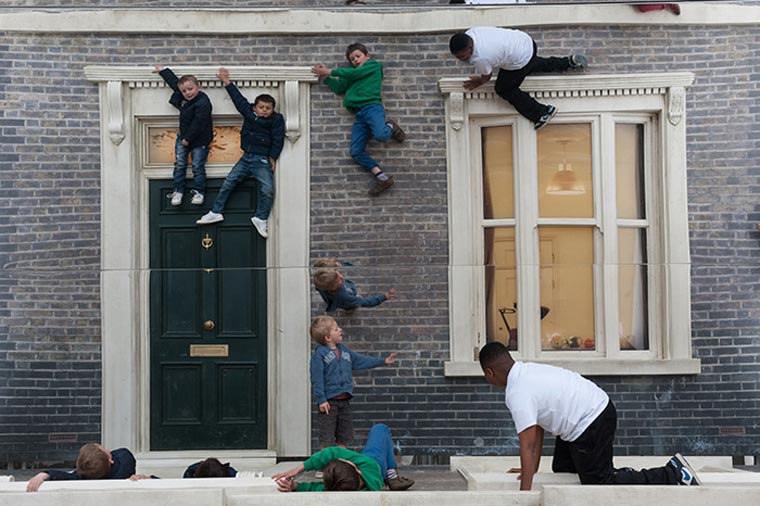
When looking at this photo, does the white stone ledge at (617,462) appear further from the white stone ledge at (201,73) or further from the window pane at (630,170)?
the white stone ledge at (201,73)

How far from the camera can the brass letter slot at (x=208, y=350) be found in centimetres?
573

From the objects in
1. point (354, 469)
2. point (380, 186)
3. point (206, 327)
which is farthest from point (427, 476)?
point (380, 186)

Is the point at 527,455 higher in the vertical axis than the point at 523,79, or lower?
lower

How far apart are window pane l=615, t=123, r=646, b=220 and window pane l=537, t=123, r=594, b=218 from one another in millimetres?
166

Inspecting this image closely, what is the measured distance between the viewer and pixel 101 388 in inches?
225

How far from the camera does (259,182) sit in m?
5.74

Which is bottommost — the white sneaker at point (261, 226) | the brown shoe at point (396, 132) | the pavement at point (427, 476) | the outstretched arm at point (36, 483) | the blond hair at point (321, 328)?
the pavement at point (427, 476)

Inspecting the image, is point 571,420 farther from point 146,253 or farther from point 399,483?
point 146,253

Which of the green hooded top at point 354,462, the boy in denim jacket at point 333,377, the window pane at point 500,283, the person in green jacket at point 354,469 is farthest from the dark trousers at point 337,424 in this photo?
the window pane at point 500,283

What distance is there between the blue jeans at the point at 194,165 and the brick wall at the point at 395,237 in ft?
1.46

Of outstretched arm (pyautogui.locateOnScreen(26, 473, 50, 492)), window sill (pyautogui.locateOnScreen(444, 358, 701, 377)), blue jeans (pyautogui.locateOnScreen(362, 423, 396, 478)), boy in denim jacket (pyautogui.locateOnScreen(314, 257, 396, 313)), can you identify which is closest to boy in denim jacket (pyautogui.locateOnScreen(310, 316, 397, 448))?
boy in denim jacket (pyautogui.locateOnScreen(314, 257, 396, 313))

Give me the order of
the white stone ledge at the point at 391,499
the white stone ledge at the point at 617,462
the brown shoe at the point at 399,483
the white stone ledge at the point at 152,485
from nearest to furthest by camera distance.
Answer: the white stone ledge at the point at 391,499 → the white stone ledge at the point at 152,485 → the brown shoe at the point at 399,483 → the white stone ledge at the point at 617,462

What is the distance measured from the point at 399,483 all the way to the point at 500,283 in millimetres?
1250

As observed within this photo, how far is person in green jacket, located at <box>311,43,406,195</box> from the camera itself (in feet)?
18.8
